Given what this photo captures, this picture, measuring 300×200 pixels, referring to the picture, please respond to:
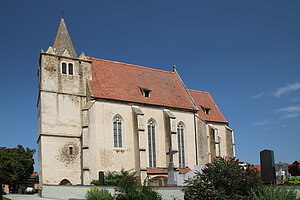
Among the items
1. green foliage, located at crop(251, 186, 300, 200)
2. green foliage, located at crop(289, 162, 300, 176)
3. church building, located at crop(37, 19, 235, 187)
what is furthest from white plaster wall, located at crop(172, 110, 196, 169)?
green foliage, located at crop(289, 162, 300, 176)

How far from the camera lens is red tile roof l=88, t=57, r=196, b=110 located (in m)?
34.9

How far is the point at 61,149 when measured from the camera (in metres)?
32.0

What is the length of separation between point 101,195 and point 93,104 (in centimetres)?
1324

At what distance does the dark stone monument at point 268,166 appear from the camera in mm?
17359

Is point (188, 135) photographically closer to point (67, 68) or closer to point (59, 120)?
point (59, 120)

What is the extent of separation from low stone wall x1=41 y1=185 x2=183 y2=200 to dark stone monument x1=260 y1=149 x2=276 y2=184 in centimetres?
499

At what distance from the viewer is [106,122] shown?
109ft

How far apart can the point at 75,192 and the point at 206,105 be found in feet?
80.6

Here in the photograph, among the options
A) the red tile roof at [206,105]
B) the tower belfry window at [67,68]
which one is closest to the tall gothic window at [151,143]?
the red tile roof at [206,105]

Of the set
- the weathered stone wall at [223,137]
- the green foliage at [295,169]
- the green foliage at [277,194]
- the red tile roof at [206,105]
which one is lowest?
the green foliage at [295,169]

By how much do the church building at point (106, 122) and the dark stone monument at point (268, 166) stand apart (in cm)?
1188

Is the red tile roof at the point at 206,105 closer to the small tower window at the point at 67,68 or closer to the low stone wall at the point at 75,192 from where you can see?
the small tower window at the point at 67,68

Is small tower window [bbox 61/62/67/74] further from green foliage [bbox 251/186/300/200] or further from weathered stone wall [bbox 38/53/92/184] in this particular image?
green foliage [bbox 251/186/300/200]

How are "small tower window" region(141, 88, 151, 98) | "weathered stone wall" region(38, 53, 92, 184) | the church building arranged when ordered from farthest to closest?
"small tower window" region(141, 88, 151, 98), the church building, "weathered stone wall" region(38, 53, 92, 184)
